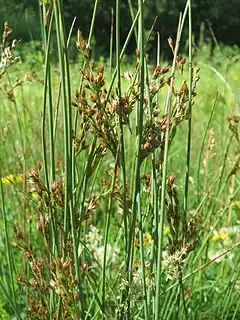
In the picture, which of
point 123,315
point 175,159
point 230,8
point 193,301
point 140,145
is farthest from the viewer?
point 230,8

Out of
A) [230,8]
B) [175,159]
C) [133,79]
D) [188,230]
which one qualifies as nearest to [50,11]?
[133,79]

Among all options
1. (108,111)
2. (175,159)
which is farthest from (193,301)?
(175,159)

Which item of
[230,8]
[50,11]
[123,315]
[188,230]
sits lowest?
[230,8]

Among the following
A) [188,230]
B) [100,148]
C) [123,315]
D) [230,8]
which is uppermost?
[100,148]

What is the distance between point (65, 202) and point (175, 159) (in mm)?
2754

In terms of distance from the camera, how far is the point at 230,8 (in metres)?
14.6

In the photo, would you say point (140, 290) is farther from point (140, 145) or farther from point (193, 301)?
point (193, 301)

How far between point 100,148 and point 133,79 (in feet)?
0.35

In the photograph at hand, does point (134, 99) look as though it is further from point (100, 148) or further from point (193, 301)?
point (193, 301)

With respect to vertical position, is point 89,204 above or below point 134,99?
below

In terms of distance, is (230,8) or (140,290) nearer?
(140,290)

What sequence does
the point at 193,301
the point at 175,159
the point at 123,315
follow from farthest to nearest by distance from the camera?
the point at 175,159 → the point at 193,301 → the point at 123,315

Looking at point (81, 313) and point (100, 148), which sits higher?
point (100, 148)

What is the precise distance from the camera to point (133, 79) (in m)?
0.92
